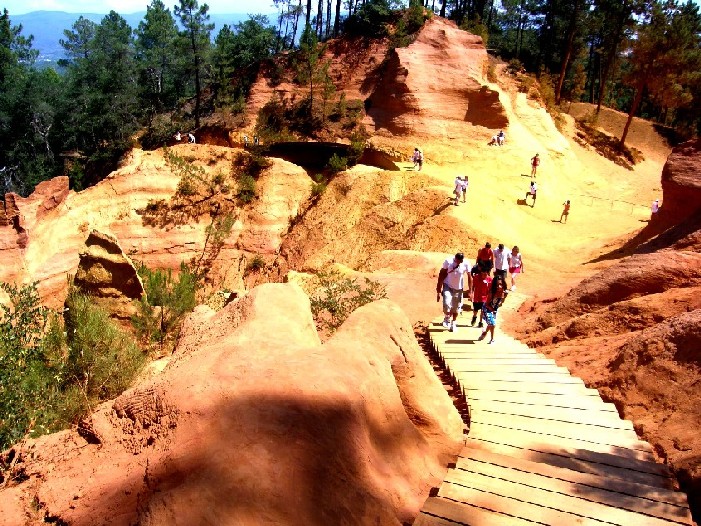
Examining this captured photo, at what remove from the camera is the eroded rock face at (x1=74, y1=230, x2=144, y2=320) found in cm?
1616

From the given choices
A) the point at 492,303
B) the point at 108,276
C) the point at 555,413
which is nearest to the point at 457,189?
the point at 492,303

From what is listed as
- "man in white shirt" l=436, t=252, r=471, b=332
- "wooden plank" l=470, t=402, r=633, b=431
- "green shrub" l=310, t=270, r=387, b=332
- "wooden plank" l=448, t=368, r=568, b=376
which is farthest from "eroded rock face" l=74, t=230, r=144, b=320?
"wooden plank" l=470, t=402, r=633, b=431

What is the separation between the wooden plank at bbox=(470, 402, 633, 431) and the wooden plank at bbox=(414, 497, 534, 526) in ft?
6.56

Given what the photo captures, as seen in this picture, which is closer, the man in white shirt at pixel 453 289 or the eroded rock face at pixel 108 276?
the man in white shirt at pixel 453 289

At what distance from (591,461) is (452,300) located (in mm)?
4559

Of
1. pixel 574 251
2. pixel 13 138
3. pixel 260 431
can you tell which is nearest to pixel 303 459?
pixel 260 431

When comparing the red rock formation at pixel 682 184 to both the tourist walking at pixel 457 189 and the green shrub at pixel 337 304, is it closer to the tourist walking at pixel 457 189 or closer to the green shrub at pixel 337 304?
the tourist walking at pixel 457 189

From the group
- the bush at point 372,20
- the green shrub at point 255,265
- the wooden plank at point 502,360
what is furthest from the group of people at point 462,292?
the bush at point 372,20

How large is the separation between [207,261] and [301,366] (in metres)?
18.5

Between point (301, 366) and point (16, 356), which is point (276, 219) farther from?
point (301, 366)

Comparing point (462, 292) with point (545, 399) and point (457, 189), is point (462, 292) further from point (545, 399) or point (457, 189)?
point (457, 189)

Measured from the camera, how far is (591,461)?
17.1 feet

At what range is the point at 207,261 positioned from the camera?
22547mm

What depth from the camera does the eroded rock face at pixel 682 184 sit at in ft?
46.5
